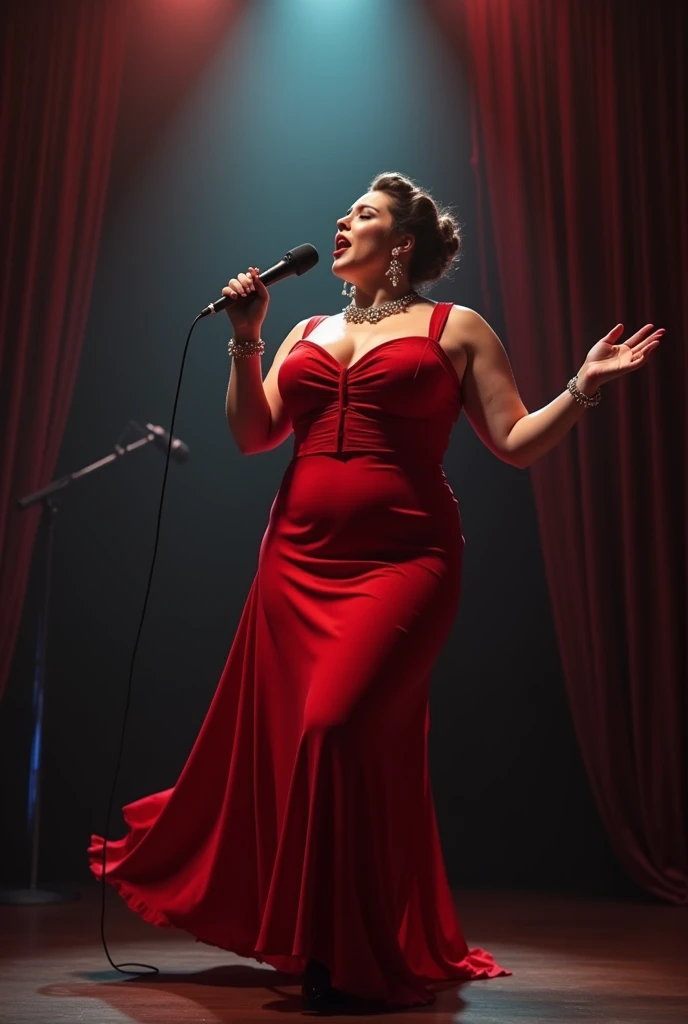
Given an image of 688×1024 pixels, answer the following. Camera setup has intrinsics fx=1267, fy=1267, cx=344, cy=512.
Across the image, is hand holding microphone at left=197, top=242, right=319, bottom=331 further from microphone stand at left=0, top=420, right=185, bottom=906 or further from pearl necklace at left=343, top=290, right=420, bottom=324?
microphone stand at left=0, top=420, right=185, bottom=906

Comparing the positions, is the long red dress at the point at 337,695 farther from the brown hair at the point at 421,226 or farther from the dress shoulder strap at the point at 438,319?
the brown hair at the point at 421,226

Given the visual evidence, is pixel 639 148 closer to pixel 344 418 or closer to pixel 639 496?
pixel 639 496

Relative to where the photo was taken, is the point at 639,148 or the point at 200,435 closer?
the point at 639,148

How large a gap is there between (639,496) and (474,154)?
1208 mm

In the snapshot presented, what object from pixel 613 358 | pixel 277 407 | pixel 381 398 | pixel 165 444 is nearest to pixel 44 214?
pixel 165 444

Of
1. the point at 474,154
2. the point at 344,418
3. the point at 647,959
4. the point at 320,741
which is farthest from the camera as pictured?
the point at 474,154

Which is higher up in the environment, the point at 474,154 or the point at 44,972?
the point at 474,154

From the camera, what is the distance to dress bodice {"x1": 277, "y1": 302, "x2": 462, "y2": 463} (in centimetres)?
248

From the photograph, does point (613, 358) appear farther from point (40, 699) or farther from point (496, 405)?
point (40, 699)

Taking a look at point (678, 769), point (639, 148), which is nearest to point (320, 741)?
point (678, 769)

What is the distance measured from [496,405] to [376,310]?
13.3 inches

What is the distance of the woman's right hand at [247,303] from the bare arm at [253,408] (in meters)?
0.02

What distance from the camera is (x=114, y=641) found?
4211 mm

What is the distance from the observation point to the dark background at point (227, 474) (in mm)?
4152
